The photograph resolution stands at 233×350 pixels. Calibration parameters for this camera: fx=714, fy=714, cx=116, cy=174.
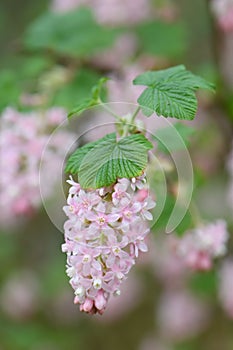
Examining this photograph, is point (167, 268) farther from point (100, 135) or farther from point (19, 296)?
point (100, 135)

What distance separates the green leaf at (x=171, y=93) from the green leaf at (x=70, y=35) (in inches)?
31.3

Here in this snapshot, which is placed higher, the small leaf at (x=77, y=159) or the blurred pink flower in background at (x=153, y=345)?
the small leaf at (x=77, y=159)

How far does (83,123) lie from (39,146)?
521 millimetres

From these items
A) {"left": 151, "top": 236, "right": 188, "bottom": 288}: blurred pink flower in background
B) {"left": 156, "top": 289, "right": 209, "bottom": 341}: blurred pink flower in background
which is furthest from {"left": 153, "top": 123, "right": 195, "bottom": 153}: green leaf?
{"left": 156, "top": 289, "right": 209, "bottom": 341}: blurred pink flower in background

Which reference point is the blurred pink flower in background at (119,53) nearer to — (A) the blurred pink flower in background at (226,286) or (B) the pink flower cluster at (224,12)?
(B) the pink flower cluster at (224,12)

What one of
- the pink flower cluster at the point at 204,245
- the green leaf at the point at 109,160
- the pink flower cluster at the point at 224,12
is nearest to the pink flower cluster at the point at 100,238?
the green leaf at the point at 109,160

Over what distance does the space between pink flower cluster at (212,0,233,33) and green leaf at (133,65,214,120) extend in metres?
0.85

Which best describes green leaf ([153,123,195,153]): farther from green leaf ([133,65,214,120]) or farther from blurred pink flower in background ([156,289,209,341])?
blurred pink flower in background ([156,289,209,341])

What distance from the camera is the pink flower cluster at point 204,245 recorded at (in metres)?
1.50

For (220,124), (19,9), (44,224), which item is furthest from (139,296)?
(19,9)

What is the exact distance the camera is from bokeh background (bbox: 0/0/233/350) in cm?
162

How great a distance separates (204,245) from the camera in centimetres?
150

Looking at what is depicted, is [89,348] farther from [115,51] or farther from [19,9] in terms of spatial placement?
[19,9]

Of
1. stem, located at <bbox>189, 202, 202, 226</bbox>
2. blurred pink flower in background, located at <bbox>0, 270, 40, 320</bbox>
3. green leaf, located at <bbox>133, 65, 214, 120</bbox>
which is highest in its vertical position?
green leaf, located at <bbox>133, 65, 214, 120</bbox>
